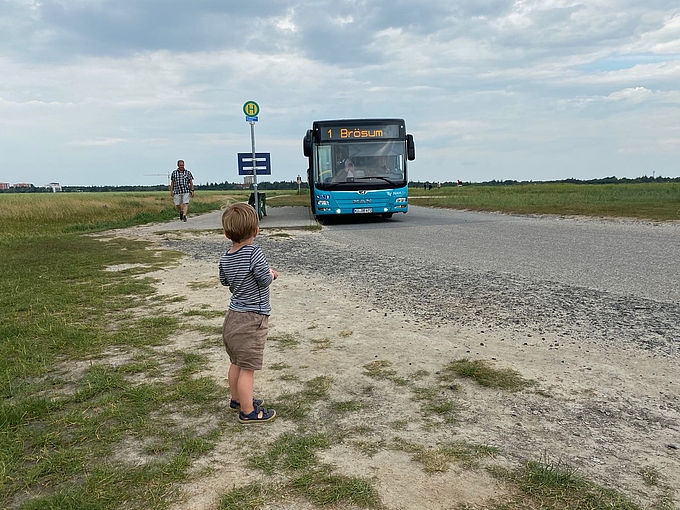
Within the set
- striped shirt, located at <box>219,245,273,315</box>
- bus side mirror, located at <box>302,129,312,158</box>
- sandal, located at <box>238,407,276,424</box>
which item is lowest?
sandal, located at <box>238,407,276,424</box>

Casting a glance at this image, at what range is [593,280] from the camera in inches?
276

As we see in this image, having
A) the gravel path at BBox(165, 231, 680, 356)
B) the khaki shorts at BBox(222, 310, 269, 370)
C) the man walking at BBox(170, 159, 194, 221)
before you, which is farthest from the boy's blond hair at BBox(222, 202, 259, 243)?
Answer: the man walking at BBox(170, 159, 194, 221)

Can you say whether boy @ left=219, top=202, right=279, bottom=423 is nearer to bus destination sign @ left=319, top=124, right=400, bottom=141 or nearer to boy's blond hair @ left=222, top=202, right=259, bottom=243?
boy's blond hair @ left=222, top=202, right=259, bottom=243

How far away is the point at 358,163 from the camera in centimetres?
1736

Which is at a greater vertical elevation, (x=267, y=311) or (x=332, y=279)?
(x=267, y=311)

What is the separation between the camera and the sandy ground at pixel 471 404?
7.76 feet

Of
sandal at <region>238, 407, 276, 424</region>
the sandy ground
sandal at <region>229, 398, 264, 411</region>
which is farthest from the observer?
sandal at <region>229, 398, 264, 411</region>

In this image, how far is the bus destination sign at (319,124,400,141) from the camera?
17.1 meters

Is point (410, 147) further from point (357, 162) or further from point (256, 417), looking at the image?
point (256, 417)

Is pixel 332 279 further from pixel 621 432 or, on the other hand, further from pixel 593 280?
pixel 621 432

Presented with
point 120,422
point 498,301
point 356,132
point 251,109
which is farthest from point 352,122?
point 120,422

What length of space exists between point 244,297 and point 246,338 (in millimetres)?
247

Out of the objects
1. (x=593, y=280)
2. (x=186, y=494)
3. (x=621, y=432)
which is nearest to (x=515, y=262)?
(x=593, y=280)

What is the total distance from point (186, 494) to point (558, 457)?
172cm
